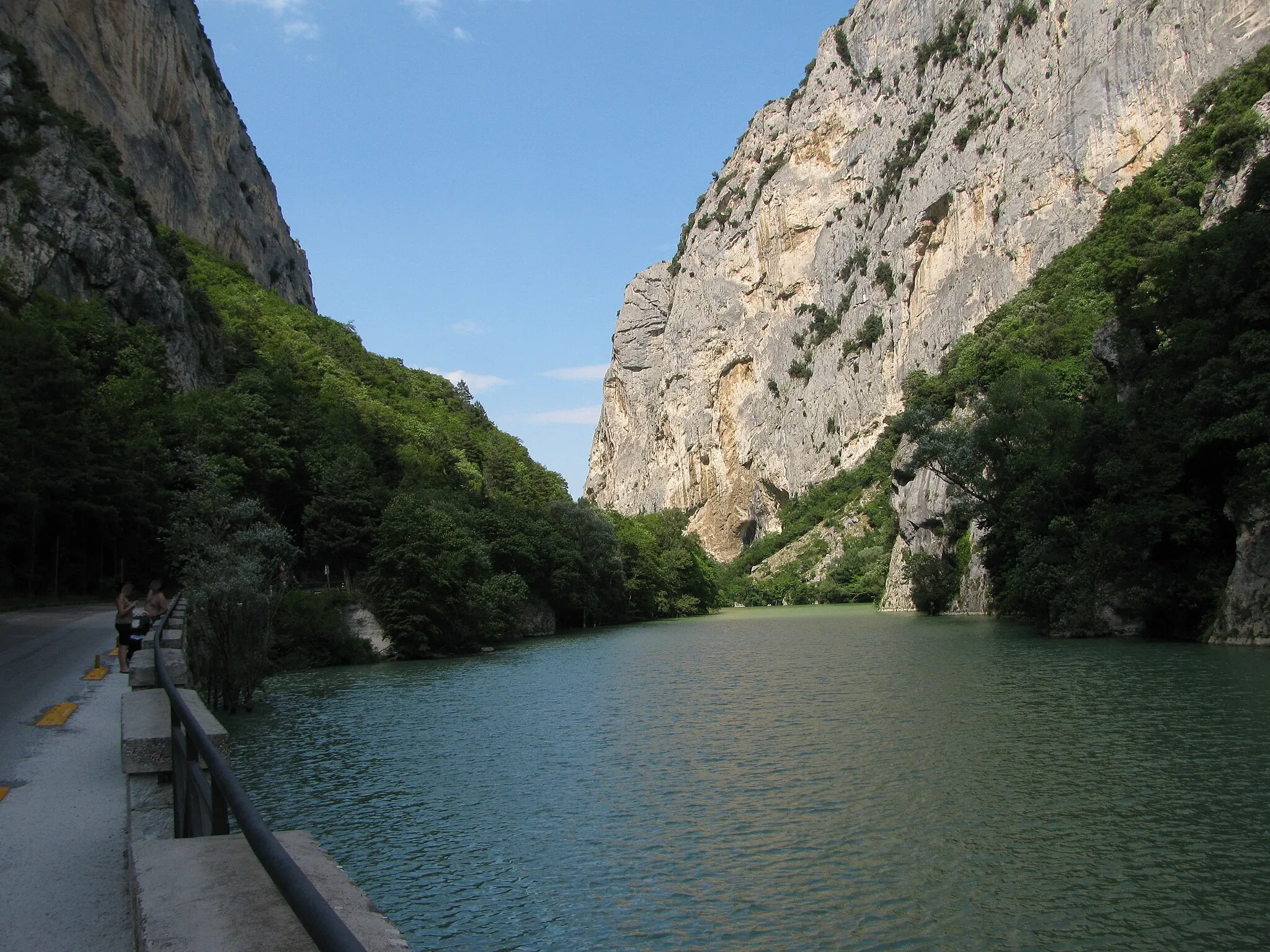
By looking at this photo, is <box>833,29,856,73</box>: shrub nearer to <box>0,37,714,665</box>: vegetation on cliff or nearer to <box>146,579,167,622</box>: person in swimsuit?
<box>0,37,714,665</box>: vegetation on cliff


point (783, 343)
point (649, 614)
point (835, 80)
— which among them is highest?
point (835, 80)

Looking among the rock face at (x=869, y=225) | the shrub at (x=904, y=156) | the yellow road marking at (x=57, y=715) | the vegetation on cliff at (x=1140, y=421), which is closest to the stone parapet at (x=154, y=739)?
the yellow road marking at (x=57, y=715)

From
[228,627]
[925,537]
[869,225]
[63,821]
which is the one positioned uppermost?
[869,225]

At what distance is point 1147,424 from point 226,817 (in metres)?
33.6

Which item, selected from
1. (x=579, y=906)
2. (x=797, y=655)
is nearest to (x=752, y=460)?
(x=797, y=655)

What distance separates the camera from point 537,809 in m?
12.4

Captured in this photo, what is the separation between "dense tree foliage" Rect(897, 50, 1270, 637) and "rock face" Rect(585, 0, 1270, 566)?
1137 cm

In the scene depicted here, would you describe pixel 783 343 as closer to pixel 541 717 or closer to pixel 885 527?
pixel 885 527

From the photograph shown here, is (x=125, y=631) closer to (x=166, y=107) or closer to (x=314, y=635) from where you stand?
(x=314, y=635)

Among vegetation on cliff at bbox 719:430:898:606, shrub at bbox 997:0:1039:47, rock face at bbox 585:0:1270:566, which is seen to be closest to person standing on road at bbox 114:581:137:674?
rock face at bbox 585:0:1270:566

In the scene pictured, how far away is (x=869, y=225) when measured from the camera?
107m

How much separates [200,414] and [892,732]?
41054mm

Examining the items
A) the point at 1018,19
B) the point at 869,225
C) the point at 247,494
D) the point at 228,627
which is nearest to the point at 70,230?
the point at 247,494

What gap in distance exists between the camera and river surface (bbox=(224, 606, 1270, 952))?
8.27 metres
